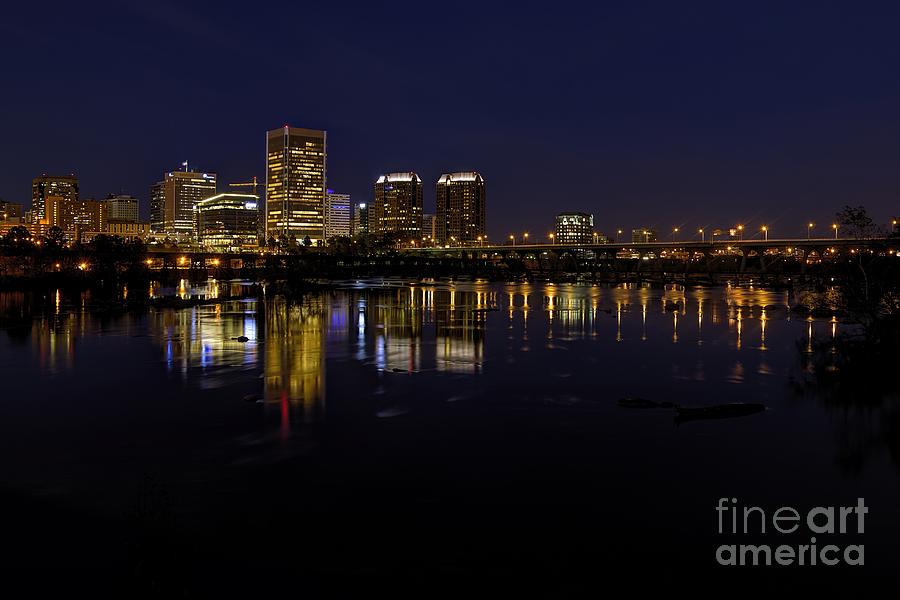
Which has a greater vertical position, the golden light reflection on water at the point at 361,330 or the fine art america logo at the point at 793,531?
the golden light reflection on water at the point at 361,330

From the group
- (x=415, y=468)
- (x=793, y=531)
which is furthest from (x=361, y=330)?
(x=793, y=531)

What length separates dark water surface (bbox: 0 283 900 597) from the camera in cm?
1227

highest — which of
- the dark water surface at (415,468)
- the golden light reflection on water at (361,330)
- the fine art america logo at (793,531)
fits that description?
the golden light reflection on water at (361,330)

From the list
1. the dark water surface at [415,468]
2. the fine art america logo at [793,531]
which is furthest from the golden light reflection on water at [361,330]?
the fine art america logo at [793,531]

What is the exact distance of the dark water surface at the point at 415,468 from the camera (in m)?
12.3

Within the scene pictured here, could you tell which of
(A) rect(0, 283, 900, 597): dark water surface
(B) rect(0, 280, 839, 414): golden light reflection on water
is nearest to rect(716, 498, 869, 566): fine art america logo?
(A) rect(0, 283, 900, 597): dark water surface

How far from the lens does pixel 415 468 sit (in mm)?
17234

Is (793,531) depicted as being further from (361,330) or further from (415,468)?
(361,330)

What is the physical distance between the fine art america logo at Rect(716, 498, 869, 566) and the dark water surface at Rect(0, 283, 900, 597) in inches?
10.9

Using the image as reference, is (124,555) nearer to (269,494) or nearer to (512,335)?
(269,494)

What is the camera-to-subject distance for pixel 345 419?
71.2 feet

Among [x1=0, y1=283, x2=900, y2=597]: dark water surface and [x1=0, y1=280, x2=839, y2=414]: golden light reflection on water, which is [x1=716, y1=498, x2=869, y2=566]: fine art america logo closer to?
[x1=0, y1=283, x2=900, y2=597]: dark water surface

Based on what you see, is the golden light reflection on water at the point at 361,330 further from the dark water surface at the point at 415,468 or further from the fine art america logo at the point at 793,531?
the fine art america logo at the point at 793,531

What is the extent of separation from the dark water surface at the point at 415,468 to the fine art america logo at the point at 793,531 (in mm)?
276
